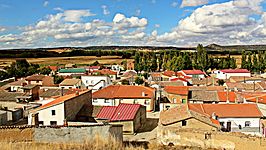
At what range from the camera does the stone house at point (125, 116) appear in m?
26.0

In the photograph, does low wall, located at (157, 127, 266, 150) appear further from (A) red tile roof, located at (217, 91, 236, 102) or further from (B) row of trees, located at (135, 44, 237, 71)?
(B) row of trees, located at (135, 44, 237, 71)

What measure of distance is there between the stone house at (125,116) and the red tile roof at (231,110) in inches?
186

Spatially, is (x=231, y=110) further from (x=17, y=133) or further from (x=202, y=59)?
(x=202, y=59)

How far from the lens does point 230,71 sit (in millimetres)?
70000

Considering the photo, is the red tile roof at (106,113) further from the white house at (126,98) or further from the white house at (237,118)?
the white house at (126,98)

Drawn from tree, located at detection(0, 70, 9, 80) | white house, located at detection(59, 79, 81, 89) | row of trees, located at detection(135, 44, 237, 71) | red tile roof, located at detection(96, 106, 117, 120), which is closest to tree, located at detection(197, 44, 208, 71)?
row of trees, located at detection(135, 44, 237, 71)

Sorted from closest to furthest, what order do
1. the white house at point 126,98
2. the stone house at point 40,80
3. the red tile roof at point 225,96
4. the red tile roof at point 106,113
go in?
1. the red tile roof at point 106,113
2. the red tile roof at point 225,96
3. the white house at point 126,98
4. the stone house at point 40,80

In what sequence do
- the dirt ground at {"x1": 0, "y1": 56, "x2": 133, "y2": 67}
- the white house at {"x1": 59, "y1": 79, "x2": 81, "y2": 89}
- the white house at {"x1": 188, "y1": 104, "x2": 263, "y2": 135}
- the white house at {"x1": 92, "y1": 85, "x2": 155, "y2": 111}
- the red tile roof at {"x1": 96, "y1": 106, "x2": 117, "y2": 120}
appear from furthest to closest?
the dirt ground at {"x1": 0, "y1": 56, "x2": 133, "y2": 67}
the white house at {"x1": 59, "y1": 79, "x2": 81, "y2": 89}
the white house at {"x1": 92, "y1": 85, "x2": 155, "y2": 111}
the white house at {"x1": 188, "y1": 104, "x2": 263, "y2": 135}
the red tile roof at {"x1": 96, "y1": 106, "x2": 117, "y2": 120}

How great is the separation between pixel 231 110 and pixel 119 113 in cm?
1023

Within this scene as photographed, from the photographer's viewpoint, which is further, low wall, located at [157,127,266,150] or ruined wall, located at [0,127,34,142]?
low wall, located at [157,127,266,150]

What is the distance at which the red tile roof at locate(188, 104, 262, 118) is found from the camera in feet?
89.5

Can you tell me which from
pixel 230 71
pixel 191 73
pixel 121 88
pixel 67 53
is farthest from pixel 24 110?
pixel 67 53

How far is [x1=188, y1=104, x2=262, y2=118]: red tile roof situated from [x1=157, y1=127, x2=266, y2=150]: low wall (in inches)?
268

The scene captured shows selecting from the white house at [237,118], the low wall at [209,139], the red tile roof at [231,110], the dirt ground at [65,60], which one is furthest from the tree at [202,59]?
the low wall at [209,139]
